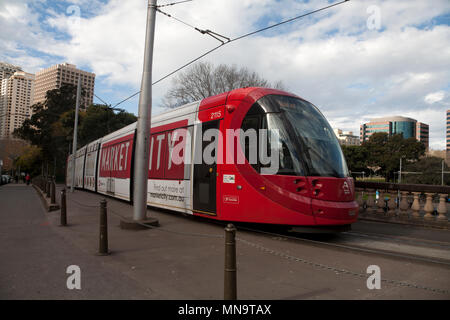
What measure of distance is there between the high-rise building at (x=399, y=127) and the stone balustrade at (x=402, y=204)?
13701 cm

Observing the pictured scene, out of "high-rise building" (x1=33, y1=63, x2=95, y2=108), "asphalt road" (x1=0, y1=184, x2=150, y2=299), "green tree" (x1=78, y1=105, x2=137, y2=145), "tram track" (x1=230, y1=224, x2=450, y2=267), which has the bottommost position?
"asphalt road" (x1=0, y1=184, x2=150, y2=299)

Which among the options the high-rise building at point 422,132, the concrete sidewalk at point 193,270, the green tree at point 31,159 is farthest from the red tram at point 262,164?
the high-rise building at point 422,132

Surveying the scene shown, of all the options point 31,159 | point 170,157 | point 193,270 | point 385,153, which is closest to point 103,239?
point 193,270

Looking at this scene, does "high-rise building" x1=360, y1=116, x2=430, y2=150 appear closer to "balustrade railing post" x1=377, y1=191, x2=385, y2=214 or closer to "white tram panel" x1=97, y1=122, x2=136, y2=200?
"white tram panel" x1=97, y1=122, x2=136, y2=200

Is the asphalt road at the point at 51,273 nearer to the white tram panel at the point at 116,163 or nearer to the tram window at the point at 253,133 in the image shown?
the tram window at the point at 253,133

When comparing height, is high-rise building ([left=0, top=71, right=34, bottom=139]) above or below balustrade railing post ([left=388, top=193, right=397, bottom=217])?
above

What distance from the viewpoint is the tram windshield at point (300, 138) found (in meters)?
6.58

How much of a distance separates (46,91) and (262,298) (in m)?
59.6

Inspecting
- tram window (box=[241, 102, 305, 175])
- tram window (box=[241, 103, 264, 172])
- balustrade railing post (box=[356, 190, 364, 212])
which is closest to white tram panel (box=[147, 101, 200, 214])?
tram window (box=[241, 103, 264, 172])

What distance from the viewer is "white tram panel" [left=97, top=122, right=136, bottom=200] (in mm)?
13211

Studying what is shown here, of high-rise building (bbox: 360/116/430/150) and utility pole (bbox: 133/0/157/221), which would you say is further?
high-rise building (bbox: 360/116/430/150)

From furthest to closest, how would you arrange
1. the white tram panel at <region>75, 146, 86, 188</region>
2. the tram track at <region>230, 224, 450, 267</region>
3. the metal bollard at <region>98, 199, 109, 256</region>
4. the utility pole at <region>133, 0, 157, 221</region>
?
1. the white tram panel at <region>75, 146, 86, 188</region>
2. the utility pole at <region>133, 0, 157, 221</region>
3. the metal bollard at <region>98, 199, 109, 256</region>
4. the tram track at <region>230, 224, 450, 267</region>
